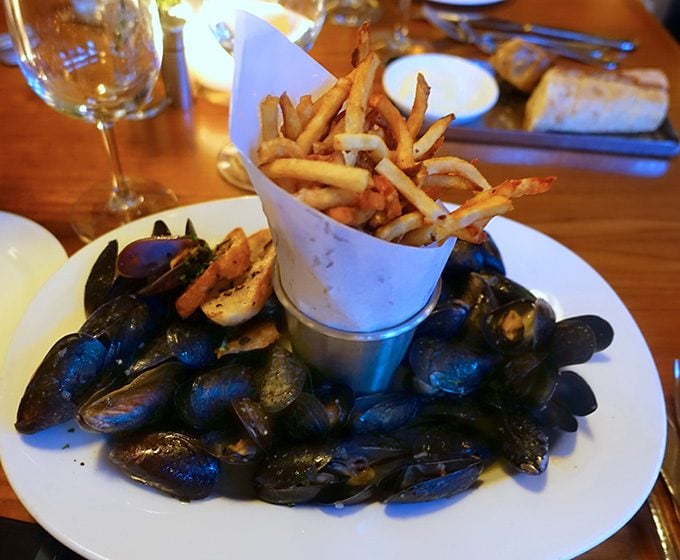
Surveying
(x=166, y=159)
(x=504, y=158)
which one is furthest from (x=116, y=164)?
(x=504, y=158)

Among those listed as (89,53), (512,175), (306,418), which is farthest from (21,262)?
(512,175)

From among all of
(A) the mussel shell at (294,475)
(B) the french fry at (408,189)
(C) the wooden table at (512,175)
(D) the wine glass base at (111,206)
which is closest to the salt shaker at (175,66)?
(C) the wooden table at (512,175)

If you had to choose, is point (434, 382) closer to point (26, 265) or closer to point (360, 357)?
point (360, 357)

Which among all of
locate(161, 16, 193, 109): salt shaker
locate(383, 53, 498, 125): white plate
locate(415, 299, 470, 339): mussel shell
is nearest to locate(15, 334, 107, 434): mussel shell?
locate(415, 299, 470, 339): mussel shell

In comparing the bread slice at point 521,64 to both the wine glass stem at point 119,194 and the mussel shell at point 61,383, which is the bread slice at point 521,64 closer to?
the wine glass stem at point 119,194

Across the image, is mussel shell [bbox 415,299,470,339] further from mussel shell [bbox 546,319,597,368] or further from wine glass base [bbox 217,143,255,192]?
wine glass base [bbox 217,143,255,192]
